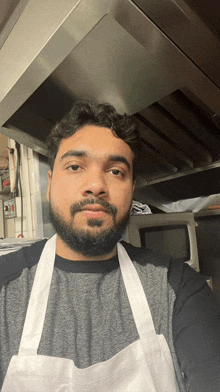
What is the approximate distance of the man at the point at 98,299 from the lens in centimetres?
58

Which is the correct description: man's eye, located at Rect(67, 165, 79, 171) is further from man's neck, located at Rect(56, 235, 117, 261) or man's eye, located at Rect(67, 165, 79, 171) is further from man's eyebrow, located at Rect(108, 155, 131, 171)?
man's neck, located at Rect(56, 235, 117, 261)

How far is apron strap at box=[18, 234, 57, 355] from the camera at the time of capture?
23.6 inches

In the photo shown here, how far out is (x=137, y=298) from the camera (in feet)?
2.24

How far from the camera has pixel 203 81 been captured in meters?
0.67

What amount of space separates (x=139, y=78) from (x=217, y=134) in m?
0.38

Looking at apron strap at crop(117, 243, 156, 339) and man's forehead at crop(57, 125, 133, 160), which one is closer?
apron strap at crop(117, 243, 156, 339)

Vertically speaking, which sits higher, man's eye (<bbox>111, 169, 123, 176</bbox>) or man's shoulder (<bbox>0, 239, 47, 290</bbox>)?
man's eye (<bbox>111, 169, 123, 176</bbox>)

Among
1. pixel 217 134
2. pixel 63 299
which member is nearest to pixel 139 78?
pixel 217 134

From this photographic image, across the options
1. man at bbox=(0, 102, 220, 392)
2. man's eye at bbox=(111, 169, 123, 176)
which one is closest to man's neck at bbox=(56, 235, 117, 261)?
man at bbox=(0, 102, 220, 392)

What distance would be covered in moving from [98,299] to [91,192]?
271 mm

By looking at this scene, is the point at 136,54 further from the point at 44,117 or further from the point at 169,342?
the point at 169,342

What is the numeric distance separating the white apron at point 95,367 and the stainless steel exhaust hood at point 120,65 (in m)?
0.55

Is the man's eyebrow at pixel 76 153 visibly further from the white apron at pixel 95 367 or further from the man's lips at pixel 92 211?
the white apron at pixel 95 367

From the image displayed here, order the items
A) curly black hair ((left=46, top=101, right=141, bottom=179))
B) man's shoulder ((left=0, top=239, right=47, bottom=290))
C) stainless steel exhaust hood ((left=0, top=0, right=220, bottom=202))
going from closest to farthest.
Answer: stainless steel exhaust hood ((left=0, top=0, right=220, bottom=202)) → man's shoulder ((left=0, top=239, right=47, bottom=290)) → curly black hair ((left=46, top=101, right=141, bottom=179))
